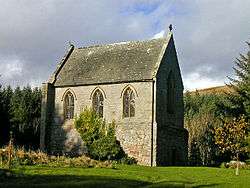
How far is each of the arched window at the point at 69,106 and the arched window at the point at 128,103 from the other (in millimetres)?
6621

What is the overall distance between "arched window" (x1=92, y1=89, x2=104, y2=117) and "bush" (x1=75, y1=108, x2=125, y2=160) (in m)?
1.19

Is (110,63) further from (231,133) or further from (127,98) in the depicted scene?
(231,133)

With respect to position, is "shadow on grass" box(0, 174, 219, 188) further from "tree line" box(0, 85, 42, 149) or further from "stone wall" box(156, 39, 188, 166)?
"tree line" box(0, 85, 42, 149)

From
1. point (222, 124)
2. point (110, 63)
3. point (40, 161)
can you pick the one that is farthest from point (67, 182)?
point (222, 124)

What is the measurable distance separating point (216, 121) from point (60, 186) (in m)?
49.7

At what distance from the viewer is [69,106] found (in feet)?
172

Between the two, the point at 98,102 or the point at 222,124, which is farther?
the point at 222,124

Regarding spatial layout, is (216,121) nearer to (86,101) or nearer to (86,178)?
(86,101)

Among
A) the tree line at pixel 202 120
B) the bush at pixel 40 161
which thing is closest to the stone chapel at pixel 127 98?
the tree line at pixel 202 120

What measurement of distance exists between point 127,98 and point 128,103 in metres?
0.51

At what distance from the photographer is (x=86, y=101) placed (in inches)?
2008

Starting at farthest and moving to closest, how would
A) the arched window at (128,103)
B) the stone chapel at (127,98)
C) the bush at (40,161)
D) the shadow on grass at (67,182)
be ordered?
the arched window at (128,103)
the stone chapel at (127,98)
the bush at (40,161)
the shadow on grass at (67,182)

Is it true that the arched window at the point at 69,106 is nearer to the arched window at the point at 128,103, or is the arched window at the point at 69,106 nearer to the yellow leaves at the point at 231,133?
the arched window at the point at 128,103

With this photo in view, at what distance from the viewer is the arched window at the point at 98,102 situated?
1981 inches
